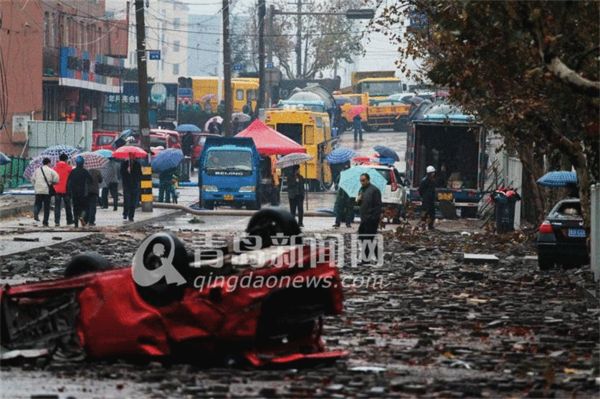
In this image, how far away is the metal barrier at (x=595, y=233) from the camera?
21.7 metres

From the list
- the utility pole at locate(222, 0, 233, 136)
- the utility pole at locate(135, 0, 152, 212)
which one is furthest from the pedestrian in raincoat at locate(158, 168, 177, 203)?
the utility pole at locate(222, 0, 233, 136)

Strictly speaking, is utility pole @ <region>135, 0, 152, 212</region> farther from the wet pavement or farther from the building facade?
the wet pavement

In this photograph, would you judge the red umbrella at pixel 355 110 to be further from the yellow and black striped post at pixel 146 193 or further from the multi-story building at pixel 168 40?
the multi-story building at pixel 168 40

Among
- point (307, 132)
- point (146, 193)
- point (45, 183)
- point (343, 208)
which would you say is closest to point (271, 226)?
point (45, 183)

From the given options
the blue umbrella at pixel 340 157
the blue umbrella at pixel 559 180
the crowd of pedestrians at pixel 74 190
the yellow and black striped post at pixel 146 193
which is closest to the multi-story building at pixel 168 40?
the blue umbrella at pixel 340 157

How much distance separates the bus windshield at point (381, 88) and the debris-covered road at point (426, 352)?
66084 millimetres

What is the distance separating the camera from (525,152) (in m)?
35.8

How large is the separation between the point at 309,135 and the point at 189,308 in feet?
154

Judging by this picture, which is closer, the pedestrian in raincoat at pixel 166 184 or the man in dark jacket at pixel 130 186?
the man in dark jacket at pixel 130 186

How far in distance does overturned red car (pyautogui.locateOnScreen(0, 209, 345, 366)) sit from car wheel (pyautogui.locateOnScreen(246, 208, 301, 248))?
75cm

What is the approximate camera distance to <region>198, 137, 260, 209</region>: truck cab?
1884 inches

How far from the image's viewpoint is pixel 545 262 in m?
24.1

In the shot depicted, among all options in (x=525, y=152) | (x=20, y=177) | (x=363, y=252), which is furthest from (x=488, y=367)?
(x=20, y=177)

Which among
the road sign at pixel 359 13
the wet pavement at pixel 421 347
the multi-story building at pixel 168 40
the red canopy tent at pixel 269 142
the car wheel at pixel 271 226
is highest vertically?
the multi-story building at pixel 168 40
